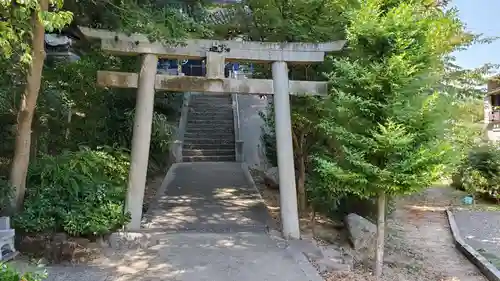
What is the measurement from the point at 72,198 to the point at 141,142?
4.85 ft

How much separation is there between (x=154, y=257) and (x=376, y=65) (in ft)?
14.2

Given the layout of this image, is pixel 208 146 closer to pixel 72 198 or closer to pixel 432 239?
pixel 432 239

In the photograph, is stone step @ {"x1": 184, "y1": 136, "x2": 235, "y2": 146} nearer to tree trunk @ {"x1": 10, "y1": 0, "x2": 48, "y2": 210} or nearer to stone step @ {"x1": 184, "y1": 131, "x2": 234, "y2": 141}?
stone step @ {"x1": 184, "y1": 131, "x2": 234, "y2": 141}

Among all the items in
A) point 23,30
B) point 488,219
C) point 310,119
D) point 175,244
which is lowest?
point 488,219

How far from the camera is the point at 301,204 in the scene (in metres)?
9.23

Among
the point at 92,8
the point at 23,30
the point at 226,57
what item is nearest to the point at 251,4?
the point at 226,57

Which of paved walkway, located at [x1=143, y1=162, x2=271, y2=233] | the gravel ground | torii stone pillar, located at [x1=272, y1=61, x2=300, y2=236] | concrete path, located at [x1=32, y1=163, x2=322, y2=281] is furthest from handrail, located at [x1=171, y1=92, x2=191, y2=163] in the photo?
the gravel ground

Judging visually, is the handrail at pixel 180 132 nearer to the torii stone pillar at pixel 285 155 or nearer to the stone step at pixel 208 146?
the stone step at pixel 208 146

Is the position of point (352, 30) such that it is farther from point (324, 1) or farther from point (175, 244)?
point (175, 244)

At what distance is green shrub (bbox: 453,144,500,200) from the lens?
1329 centimetres

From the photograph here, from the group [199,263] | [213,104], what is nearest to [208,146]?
[213,104]

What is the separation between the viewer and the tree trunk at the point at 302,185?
8.93m

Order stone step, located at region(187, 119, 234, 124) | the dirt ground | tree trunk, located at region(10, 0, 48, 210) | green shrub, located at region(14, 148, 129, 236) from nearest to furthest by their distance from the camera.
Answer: green shrub, located at region(14, 148, 129, 236) → tree trunk, located at region(10, 0, 48, 210) → the dirt ground → stone step, located at region(187, 119, 234, 124)

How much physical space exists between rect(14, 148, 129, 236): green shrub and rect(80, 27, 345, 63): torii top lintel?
6.91ft
